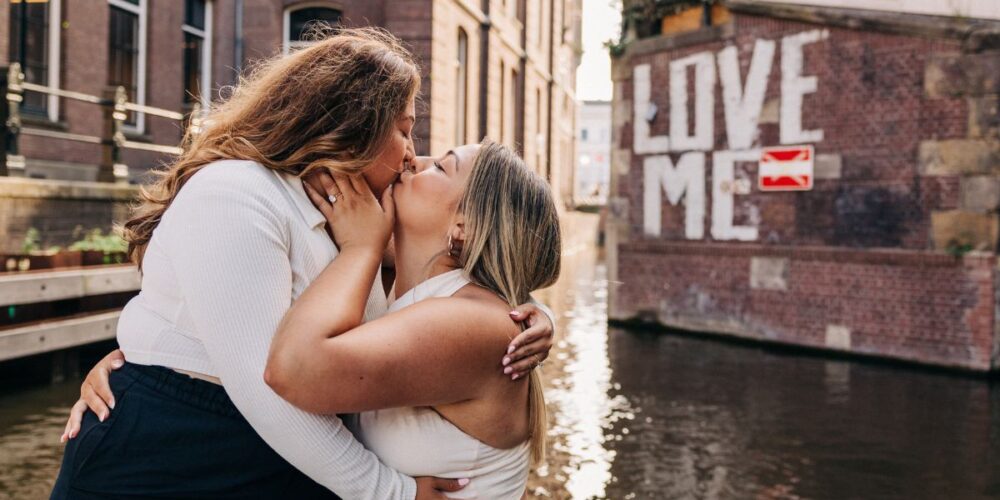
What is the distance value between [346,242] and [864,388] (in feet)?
23.0

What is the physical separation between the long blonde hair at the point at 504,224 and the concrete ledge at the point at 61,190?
6.10m

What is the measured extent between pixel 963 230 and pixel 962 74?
1.51m

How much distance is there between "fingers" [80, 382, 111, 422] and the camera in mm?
1818

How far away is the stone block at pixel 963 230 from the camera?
8.88m

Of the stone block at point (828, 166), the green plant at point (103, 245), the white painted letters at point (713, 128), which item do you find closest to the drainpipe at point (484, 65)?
the white painted letters at point (713, 128)

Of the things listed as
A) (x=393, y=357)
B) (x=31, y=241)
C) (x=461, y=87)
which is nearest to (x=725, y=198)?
(x=31, y=241)

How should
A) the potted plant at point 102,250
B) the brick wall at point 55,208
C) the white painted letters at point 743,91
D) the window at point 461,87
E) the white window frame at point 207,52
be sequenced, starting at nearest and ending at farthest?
the potted plant at point 102,250 → the brick wall at point 55,208 → the white painted letters at point 743,91 → the white window frame at point 207,52 → the window at point 461,87

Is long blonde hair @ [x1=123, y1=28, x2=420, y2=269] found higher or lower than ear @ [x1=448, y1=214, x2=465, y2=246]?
higher

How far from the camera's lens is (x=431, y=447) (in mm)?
1953

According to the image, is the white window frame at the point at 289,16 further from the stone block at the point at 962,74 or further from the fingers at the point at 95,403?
the fingers at the point at 95,403

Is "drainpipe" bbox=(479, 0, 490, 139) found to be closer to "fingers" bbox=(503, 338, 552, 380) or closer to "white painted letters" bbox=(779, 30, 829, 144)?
"white painted letters" bbox=(779, 30, 829, 144)

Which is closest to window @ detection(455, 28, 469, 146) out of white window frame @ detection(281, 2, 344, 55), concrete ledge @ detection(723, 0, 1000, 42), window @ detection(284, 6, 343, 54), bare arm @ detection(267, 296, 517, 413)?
window @ detection(284, 6, 343, 54)

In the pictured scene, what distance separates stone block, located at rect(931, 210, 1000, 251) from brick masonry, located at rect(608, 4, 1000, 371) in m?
0.01

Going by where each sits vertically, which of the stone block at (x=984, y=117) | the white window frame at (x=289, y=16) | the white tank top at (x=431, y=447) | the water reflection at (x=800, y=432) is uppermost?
the white window frame at (x=289, y=16)
